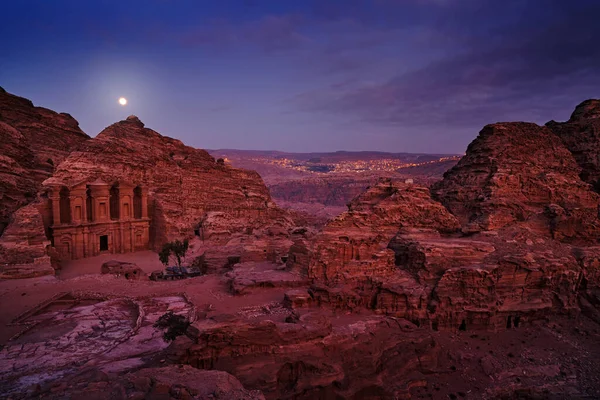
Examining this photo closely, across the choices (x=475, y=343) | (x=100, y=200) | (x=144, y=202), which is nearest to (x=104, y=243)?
(x=100, y=200)

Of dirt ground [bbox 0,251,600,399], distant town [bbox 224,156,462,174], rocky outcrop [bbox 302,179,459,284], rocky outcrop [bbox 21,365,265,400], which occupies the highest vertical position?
distant town [bbox 224,156,462,174]

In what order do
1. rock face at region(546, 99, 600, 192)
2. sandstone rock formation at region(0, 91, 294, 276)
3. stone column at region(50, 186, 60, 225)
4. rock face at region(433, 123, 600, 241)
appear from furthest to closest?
rock face at region(546, 99, 600, 192)
stone column at region(50, 186, 60, 225)
sandstone rock formation at region(0, 91, 294, 276)
rock face at region(433, 123, 600, 241)

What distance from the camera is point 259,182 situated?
4156cm

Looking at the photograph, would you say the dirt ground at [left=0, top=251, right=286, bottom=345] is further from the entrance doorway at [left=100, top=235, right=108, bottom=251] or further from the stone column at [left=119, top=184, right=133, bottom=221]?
the stone column at [left=119, top=184, right=133, bottom=221]

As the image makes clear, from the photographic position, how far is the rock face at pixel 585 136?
2886cm

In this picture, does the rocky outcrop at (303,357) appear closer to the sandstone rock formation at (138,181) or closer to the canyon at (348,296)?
the canyon at (348,296)

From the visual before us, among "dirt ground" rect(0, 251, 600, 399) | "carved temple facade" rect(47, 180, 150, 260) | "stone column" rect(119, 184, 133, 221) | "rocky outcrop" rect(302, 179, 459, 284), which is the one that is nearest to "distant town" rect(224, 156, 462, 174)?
"carved temple facade" rect(47, 180, 150, 260)

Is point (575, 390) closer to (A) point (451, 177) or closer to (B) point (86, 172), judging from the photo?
(A) point (451, 177)

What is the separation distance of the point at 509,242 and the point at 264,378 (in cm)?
1432

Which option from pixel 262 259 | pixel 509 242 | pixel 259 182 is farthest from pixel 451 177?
pixel 259 182

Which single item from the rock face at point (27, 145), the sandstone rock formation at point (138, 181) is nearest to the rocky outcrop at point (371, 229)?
the sandstone rock formation at point (138, 181)

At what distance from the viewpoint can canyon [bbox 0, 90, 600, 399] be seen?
34.0 feet

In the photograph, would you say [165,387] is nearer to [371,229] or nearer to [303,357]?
[303,357]

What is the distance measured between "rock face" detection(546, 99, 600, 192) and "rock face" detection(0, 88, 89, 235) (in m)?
42.8
